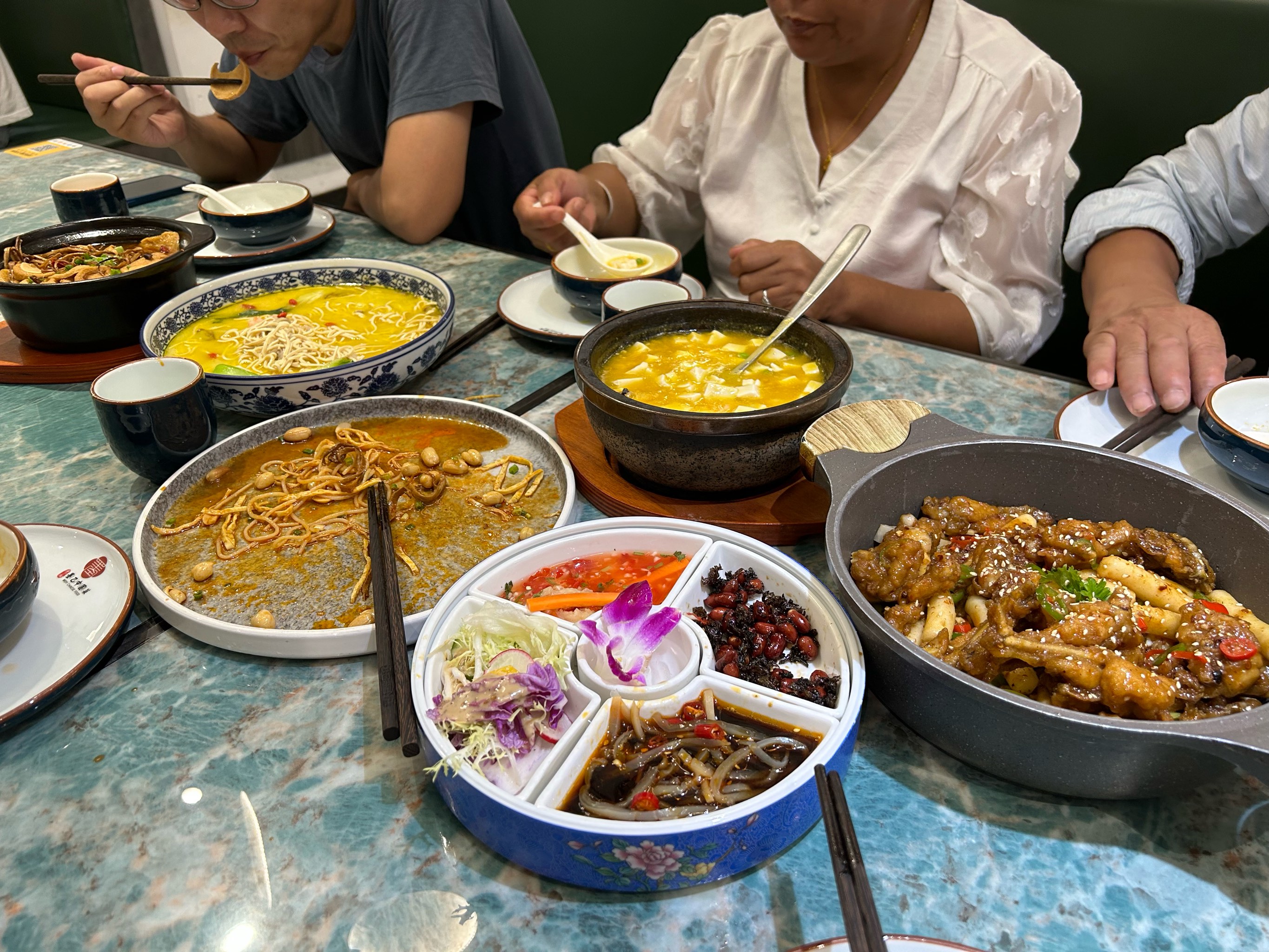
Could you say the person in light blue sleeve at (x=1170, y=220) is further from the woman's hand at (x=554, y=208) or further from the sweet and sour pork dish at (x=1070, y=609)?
the woman's hand at (x=554, y=208)

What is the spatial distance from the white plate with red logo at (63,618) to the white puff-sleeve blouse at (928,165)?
86.1 inches

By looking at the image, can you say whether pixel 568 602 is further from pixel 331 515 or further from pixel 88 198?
pixel 88 198

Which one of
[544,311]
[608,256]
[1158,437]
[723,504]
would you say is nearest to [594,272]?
[608,256]

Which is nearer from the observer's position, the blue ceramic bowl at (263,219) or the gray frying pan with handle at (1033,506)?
the gray frying pan with handle at (1033,506)

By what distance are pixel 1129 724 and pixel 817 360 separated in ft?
Result: 3.31

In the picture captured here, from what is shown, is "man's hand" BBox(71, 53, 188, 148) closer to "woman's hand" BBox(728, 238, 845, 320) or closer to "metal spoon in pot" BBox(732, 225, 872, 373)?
"woman's hand" BBox(728, 238, 845, 320)

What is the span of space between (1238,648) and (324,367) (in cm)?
182

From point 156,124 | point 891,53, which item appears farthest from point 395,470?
point 156,124

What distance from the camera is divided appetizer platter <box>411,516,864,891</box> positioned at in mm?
932

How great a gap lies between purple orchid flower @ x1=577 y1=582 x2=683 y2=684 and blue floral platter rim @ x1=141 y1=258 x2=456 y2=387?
1.03 m

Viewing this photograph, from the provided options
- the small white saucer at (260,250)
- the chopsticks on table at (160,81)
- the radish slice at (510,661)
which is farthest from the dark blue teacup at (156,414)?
the chopsticks on table at (160,81)

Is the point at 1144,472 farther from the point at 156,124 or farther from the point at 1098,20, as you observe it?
the point at 156,124

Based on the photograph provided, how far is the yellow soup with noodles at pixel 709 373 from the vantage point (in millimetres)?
1666

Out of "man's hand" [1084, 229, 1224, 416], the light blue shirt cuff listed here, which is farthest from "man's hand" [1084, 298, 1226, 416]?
the light blue shirt cuff
